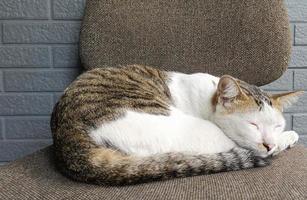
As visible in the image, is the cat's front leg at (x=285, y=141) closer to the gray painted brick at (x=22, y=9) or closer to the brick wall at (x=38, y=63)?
the brick wall at (x=38, y=63)

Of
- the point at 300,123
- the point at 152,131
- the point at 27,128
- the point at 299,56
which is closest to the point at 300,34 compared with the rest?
the point at 299,56

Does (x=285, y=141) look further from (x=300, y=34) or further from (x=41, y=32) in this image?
(x=41, y=32)

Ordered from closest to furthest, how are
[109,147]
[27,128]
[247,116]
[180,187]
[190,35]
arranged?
[180,187]
[109,147]
[247,116]
[190,35]
[27,128]

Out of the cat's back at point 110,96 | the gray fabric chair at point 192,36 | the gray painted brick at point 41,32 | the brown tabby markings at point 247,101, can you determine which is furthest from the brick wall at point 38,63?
the brown tabby markings at point 247,101

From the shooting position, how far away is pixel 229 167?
73 cm

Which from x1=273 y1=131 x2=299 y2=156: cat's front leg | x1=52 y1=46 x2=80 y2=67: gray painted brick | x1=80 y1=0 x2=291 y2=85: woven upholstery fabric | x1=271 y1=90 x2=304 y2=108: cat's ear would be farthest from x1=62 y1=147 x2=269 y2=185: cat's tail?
x1=52 y1=46 x2=80 y2=67: gray painted brick

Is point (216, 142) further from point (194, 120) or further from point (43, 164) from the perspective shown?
point (43, 164)

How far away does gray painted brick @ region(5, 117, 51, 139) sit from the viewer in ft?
4.41

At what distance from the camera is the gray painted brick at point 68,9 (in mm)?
1254

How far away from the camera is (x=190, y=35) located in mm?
1083

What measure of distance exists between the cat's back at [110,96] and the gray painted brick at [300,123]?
628 mm

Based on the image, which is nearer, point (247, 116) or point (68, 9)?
point (247, 116)

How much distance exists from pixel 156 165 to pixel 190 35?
499 millimetres

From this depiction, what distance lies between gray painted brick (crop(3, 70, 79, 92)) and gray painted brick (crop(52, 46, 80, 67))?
0.09 feet
